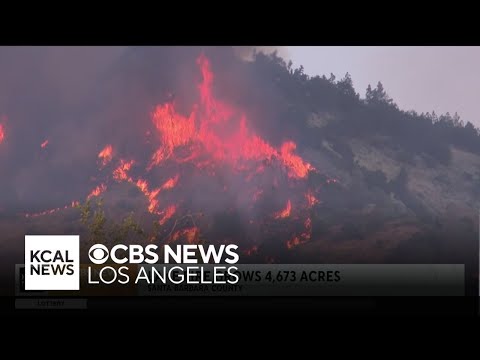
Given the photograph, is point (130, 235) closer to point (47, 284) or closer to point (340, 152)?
point (47, 284)

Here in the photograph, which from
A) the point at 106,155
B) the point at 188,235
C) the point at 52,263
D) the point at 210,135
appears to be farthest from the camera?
the point at 210,135

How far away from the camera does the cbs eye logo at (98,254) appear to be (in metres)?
10.1

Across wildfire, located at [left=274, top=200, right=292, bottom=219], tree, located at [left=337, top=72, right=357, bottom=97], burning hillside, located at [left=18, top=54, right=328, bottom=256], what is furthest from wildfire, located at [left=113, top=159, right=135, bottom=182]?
tree, located at [left=337, top=72, right=357, bottom=97]

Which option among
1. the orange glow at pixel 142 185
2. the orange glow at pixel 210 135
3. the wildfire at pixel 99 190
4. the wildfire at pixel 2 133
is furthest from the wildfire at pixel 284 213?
the wildfire at pixel 2 133

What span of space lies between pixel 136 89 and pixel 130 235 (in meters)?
2.97

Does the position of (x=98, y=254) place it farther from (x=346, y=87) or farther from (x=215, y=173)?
(x=346, y=87)

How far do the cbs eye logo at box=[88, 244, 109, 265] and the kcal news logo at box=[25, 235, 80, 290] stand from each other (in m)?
0.49

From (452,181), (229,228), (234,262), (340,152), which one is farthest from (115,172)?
(452,181)

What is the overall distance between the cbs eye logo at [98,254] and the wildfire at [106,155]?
206 cm

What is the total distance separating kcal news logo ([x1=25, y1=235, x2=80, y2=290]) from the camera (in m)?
9.42

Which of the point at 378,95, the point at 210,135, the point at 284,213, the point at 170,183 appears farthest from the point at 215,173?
the point at 378,95

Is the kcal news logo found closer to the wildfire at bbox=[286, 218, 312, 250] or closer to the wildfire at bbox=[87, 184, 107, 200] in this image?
the wildfire at bbox=[87, 184, 107, 200]

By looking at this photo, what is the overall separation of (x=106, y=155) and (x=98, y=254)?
236cm

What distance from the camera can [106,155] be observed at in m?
11.9
